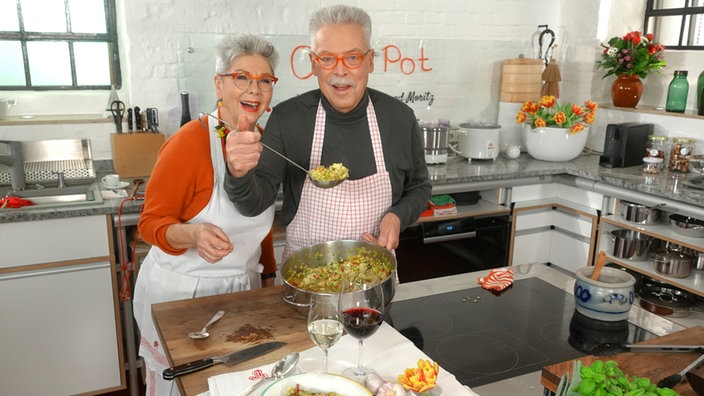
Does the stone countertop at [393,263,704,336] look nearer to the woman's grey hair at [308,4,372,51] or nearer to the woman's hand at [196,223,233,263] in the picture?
the woman's hand at [196,223,233,263]

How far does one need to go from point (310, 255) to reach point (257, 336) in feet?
1.27

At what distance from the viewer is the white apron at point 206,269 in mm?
1890

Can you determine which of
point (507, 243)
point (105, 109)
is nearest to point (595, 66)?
point (507, 243)

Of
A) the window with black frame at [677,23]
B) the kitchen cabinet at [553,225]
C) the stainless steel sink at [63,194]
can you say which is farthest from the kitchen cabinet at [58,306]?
the window with black frame at [677,23]

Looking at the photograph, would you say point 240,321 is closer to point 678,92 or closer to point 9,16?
point 9,16

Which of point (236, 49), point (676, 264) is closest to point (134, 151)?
point (236, 49)

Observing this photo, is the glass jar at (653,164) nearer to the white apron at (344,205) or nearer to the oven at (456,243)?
the oven at (456,243)

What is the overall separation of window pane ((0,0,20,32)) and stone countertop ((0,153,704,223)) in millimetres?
1232

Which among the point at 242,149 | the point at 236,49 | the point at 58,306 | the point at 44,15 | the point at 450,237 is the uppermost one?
the point at 44,15

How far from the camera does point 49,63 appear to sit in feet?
10.8

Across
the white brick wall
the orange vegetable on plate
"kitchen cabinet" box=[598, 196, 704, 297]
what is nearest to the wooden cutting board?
the orange vegetable on plate

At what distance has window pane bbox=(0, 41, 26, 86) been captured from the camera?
10.4 ft

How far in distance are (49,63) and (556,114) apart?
10.2ft

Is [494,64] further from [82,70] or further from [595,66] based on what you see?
[82,70]
